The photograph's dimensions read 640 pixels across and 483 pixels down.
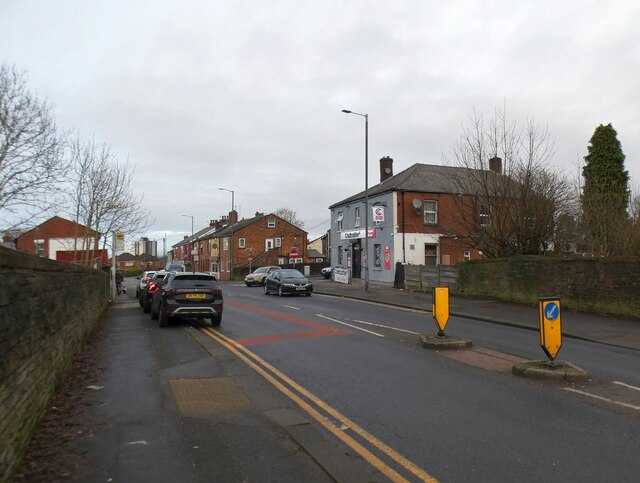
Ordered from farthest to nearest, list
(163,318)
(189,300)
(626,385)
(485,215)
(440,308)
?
(485,215) < (163,318) < (189,300) < (440,308) < (626,385)

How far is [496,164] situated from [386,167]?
17.9 meters

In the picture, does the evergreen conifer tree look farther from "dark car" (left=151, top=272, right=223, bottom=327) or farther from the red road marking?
"dark car" (left=151, top=272, right=223, bottom=327)

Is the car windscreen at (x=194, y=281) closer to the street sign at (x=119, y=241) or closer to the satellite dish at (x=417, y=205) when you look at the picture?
the street sign at (x=119, y=241)

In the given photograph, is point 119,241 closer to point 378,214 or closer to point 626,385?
point 378,214

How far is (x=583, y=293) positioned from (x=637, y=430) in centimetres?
1222

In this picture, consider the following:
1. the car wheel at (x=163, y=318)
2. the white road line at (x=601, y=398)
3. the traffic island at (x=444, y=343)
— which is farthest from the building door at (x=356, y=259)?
the white road line at (x=601, y=398)

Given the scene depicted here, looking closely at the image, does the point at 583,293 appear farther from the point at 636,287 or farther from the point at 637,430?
the point at 637,430

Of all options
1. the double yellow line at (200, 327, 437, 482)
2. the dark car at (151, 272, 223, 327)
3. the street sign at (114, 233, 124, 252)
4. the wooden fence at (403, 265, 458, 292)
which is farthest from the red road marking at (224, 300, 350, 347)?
the street sign at (114, 233, 124, 252)

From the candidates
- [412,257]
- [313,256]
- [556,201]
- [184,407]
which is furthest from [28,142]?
[313,256]

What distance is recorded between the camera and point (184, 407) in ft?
20.2

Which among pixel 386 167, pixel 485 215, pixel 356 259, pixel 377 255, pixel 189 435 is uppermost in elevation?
pixel 386 167

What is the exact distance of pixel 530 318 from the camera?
49.5 ft

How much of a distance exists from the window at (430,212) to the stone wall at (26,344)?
27.2 m

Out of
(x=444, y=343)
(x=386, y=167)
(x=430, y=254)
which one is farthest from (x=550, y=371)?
(x=386, y=167)
